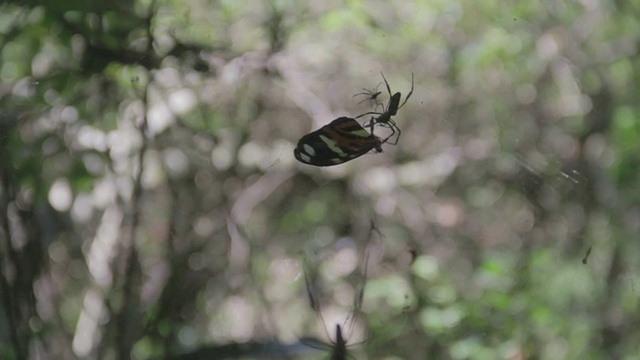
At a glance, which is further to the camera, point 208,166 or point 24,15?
point 208,166

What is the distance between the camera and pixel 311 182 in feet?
1.94

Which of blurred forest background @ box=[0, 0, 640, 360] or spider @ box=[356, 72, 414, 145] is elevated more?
spider @ box=[356, 72, 414, 145]

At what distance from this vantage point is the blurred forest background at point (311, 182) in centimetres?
51

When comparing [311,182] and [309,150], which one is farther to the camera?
[311,182]

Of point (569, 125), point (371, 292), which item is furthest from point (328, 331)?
point (569, 125)

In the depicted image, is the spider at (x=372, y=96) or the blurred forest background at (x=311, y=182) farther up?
the spider at (x=372, y=96)

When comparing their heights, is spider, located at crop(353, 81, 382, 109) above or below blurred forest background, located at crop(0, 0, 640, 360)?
above

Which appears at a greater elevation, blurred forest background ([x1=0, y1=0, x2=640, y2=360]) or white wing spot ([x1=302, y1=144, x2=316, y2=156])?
white wing spot ([x1=302, y1=144, x2=316, y2=156])

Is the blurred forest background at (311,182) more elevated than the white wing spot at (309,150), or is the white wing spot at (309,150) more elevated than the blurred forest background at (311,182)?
the white wing spot at (309,150)

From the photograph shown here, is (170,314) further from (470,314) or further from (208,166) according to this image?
(470,314)

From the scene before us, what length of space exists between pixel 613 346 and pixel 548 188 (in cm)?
14

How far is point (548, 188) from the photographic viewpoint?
58 cm

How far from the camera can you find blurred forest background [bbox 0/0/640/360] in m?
0.51

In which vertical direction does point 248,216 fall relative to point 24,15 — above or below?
below
